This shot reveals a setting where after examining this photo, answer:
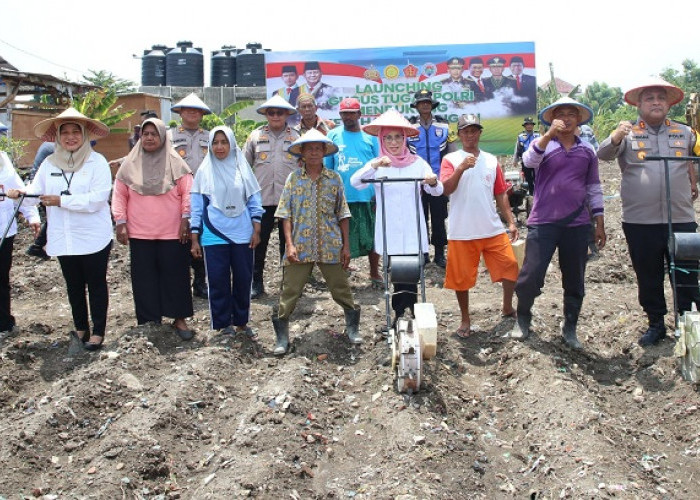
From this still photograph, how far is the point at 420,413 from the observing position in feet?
15.4

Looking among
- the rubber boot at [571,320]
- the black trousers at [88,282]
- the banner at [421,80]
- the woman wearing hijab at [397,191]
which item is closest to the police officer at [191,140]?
the black trousers at [88,282]

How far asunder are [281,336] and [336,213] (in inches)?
42.1

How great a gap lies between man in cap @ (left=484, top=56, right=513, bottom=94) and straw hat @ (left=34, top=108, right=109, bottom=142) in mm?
10306

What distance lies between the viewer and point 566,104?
5.68 metres

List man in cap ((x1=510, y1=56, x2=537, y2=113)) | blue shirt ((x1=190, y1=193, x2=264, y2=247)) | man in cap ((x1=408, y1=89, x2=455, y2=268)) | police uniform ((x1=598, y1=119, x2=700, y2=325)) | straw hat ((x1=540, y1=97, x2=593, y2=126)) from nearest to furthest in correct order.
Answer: straw hat ((x1=540, y1=97, x2=593, y2=126)) < police uniform ((x1=598, y1=119, x2=700, y2=325)) < blue shirt ((x1=190, y1=193, x2=264, y2=247)) < man in cap ((x1=408, y1=89, x2=455, y2=268)) < man in cap ((x1=510, y1=56, x2=537, y2=113))

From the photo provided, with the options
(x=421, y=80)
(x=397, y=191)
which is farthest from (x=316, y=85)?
(x=397, y=191)

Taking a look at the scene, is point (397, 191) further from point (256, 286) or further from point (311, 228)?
point (256, 286)

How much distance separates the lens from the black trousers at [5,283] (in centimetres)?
671

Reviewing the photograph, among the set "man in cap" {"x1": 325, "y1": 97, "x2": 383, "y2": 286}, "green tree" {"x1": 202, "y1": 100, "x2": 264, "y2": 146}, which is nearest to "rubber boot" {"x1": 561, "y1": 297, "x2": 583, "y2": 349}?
"man in cap" {"x1": 325, "y1": 97, "x2": 383, "y2": 286}

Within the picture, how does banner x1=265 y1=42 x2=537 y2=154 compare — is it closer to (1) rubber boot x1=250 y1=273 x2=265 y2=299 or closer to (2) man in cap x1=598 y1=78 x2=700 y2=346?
(1) rubber boot x1=250 y1=273 x2=265 y2=299

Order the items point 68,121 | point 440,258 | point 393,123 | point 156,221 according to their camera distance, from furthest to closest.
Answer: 1. point 440,258
2. point 156,221
3. point 68,121
4. point 393,123

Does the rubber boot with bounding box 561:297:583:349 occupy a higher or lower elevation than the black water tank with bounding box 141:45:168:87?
lower

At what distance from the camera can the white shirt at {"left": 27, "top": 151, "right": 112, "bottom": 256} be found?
610 centimetres

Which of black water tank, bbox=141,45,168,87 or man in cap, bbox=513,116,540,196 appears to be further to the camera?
black water tank, bbox=141,45,168,87
